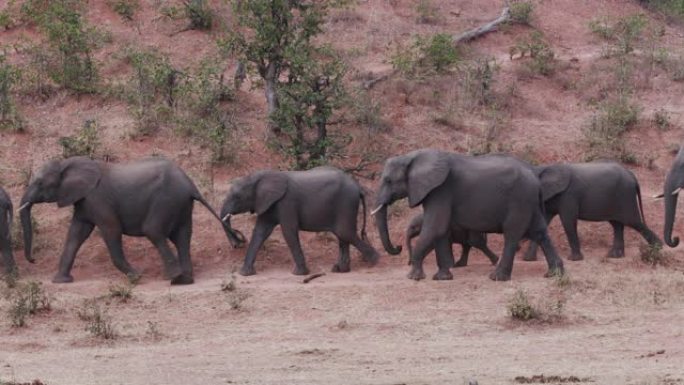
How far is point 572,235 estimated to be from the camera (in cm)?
1816

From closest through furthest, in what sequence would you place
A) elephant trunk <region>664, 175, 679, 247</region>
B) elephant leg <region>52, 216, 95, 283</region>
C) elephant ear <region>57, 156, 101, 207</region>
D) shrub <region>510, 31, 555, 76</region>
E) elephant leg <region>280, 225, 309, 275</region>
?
elephant leg <region>52, 216, 95, 283</region> → elephant ear <region>57, 156, 101, 207</region> → elephant leg <region>280, 225, 309, 275</region> → elephant trunk <region>664, 175, 679, 247</region> → shrub <region>510, 31, 555, 76</region>

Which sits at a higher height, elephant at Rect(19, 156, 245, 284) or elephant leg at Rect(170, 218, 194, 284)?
elephant at Rect(19, 156, 245, 284)

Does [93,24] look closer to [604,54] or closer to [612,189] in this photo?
[604,54]

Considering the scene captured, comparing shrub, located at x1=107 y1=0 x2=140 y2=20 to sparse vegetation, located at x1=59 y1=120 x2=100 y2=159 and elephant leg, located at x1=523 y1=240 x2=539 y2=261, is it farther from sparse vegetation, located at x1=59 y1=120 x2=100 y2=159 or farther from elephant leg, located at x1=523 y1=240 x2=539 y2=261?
elephant leg, located at x1=523 y1=240 x2=539 y2=261

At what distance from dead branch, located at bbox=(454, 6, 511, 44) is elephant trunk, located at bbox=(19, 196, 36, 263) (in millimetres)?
9882

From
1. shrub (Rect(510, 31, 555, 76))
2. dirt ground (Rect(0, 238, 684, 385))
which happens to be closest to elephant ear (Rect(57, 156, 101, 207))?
dirt ground (Rect(0, 238, 684, 385))

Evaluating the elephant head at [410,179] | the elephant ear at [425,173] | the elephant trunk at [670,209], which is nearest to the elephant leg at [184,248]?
the elephant head at [410,179]

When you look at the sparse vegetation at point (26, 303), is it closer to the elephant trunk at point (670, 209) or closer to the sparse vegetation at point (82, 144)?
the sparse vegetation at point (82, 144)

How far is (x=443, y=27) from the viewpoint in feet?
86.5

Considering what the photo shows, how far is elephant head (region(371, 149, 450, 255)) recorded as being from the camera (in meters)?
16.6

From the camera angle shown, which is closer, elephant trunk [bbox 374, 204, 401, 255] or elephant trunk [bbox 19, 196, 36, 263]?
elephant trunk [bbox 374, 204, 401, 255]

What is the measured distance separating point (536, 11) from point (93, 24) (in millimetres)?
8407

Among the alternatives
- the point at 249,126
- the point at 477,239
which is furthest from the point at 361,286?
the point at 249,126

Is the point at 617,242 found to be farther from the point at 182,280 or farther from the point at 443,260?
the point at 182,280
